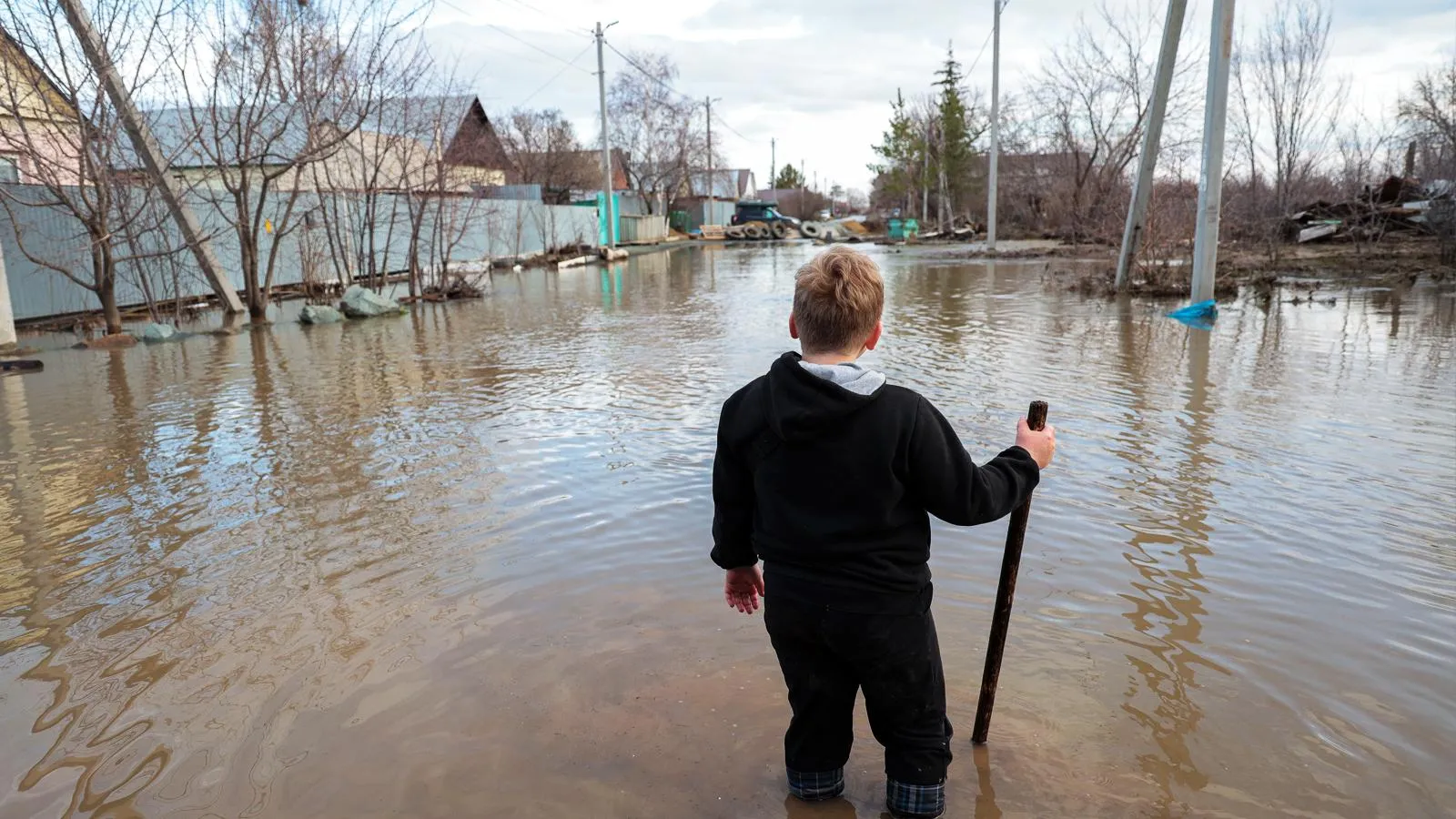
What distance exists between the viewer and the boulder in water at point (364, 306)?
15.9 metres

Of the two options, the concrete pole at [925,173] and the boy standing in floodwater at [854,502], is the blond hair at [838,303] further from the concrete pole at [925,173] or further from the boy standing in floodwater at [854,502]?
the concrete pole at [925,173]

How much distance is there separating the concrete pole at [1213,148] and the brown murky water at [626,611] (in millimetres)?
5055

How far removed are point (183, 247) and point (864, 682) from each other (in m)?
14.6

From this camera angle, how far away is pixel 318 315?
15141 mm

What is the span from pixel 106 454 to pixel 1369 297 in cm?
1619

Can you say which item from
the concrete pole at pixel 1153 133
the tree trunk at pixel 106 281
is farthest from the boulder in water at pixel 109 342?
the concrete pole at pixel 1153 133

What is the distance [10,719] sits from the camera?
308 cm

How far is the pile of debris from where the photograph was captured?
17.5 meters

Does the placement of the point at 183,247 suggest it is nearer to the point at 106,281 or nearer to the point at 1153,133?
the point at 106,281

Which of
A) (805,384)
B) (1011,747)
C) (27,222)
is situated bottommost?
(1011,747)

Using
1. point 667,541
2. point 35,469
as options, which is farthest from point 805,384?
point 35,469

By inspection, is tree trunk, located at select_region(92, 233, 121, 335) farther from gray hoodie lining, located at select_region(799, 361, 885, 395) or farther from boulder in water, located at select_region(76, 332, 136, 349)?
gray hoodie lining, located at select_region(799, 361, 885, 395)

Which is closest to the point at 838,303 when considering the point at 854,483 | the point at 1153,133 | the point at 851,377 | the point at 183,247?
the point at 851,377

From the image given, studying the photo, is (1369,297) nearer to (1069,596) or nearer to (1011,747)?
(1069,596)
